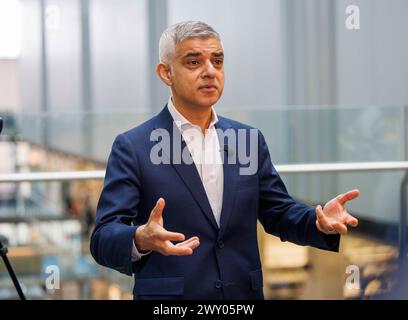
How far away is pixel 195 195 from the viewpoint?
4.33 ft

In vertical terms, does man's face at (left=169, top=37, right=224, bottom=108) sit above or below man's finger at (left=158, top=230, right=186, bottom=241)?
above

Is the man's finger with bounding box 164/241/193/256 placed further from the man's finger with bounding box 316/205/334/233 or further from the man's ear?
the man's ear

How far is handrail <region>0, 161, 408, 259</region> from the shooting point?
2.56 metres

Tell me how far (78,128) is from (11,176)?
0.30 metres

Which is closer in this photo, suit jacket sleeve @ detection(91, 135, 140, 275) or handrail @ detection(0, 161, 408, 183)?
suit jacket sleeve @ detection(91, 135, 140, 275)

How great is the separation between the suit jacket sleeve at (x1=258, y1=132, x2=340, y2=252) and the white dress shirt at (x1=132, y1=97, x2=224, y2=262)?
0.08 m

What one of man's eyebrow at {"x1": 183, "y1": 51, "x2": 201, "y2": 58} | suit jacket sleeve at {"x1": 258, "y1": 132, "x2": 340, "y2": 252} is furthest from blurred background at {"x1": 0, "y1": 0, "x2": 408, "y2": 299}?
man's eyebrow at {"x1": 183, "y1": 51, "x2": 201, "y2": 58}

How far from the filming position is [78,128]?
2.75 metres

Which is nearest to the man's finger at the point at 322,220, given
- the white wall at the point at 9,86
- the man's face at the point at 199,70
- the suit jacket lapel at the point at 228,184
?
the suit jacket lapel at the point at 228,184

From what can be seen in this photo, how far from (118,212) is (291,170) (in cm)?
143

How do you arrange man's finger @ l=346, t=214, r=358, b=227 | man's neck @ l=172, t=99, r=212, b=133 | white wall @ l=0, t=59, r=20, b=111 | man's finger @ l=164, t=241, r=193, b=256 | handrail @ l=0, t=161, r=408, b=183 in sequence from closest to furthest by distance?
man's finger @ l=164, t=241, r=193, b=256, man's finger @ l=346, t=214, r=358, b=227, man's neck @ l=172, t=99, r=212, b=133, handrail @ l=0, t=161, r=408, b=183, white wall @ l=0, t=59, r=20, b=111

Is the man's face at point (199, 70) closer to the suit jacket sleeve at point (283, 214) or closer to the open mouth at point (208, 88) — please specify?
the open mouth at point (208, 88)

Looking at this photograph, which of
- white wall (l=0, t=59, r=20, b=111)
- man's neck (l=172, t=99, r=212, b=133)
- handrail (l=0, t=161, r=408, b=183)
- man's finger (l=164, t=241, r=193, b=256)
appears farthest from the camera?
white wall (l=0, t=59, r=20, b=111)

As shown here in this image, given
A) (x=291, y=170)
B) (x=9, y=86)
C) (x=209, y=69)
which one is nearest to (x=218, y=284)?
(x=209, y=69)
